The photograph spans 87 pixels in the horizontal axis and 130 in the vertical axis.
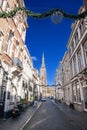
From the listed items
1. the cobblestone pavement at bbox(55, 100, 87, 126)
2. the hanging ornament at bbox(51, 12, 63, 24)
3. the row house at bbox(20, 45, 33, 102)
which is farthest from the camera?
the row house at bbox(20, 45, 33, 102)

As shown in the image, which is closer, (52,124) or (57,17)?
(57,17)

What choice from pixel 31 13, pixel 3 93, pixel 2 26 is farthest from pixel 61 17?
pixel 3 93

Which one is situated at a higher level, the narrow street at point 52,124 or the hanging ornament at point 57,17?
the hanging ornament at point 57,17

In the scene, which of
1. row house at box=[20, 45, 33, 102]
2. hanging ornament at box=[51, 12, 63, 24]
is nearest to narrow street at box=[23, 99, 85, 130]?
hanging ornament at box=[51, 12, 63, 24]

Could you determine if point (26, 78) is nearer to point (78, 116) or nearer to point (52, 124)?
point (78, 116)

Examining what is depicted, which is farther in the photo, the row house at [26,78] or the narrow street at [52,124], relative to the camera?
the row house at [26,78]

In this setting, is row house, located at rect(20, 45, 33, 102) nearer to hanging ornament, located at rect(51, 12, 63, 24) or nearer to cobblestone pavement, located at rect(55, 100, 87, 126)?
cobblestone pavement, located at rect(55, 100, 87, 126)

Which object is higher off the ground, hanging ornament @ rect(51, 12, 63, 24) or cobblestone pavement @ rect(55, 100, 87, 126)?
hanging ornament @ rect(51, 12, 63, 24)

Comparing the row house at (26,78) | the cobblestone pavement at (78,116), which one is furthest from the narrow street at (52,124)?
the row house at (26,78)

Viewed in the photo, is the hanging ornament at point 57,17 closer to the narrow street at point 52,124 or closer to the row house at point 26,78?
the narrow street at point 52,124

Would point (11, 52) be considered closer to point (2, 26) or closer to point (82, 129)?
point (2, 26)

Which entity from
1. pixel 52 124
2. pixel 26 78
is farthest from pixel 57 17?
pixel 26 78

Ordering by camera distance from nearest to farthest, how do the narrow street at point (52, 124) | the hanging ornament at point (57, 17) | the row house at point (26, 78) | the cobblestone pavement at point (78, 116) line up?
the hanging ornament at point (57, 17), the narrow street at point (52, 124), the cobblestone pavement at point (78, 116), the row house at point (26, 78)

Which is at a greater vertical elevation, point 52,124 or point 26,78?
point 26,78
